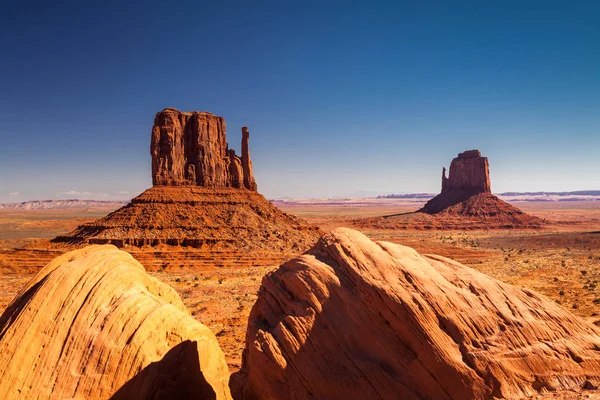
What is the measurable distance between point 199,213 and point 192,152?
12605 millimetres

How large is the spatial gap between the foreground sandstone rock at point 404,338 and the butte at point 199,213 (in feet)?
Answer: 112

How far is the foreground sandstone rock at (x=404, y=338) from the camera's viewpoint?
7.51m

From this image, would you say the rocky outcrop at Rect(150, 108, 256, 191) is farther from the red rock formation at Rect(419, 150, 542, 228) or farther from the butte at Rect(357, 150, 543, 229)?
the red rock formation at Rect(419, 150, 542, 228)

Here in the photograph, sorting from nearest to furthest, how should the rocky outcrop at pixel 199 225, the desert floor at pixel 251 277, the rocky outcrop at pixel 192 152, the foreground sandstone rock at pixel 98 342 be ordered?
the foreground sandstone rock at pixel 98 342, the desert floor at pixel 251 277, the rocky outcrop at pixel 199 225, the rocky outcrop at pixel 192 152

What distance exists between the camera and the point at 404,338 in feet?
→ 25.9

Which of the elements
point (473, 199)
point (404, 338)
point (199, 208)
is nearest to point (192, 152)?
point (199, 208)

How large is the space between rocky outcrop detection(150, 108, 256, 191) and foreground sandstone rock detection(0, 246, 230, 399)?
4941 centimetres

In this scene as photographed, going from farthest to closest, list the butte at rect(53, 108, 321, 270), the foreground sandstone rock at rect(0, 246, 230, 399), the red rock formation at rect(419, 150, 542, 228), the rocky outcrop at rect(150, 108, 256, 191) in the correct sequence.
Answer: the red rock formation at rect(419, 150, 542, 228) < the rocky outcrop at rect(150, 108, 256, 191) < the butte at rect(53, 108, 321, 270) < the foreground sandstone rock at rect(0, 246, 230, 399)

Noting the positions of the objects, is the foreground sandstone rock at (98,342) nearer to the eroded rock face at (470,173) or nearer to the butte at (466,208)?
the butte at (466,208)

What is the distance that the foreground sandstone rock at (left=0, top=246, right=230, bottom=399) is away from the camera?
770 cm

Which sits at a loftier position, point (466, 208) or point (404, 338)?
point (404, 338)

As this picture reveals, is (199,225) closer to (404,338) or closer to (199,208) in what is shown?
(199,208)

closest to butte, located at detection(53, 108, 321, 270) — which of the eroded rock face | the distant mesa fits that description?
the distant mesa

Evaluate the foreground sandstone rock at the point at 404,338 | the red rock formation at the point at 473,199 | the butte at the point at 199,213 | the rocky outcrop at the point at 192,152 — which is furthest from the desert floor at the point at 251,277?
the red rock formation at the point at 473,199
